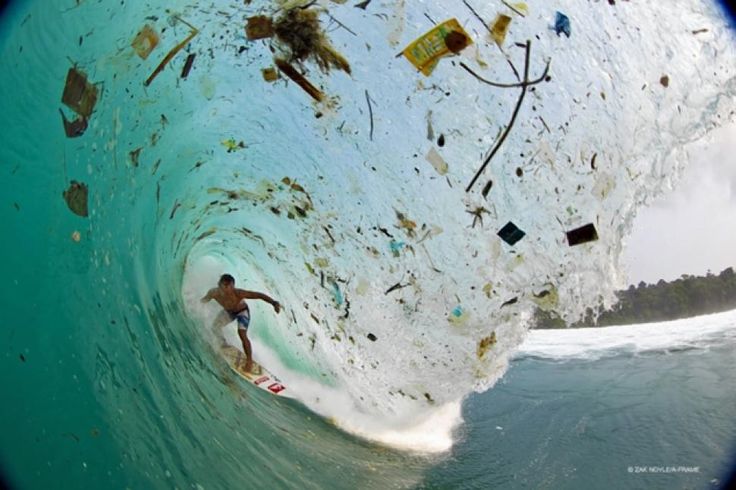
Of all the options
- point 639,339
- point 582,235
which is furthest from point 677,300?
point 582,235

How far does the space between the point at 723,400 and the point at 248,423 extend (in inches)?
297

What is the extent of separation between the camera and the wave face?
114 inches

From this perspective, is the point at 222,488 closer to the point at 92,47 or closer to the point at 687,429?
the point at 92,47

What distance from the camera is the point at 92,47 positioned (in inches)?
119

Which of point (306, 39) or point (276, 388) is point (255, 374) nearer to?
point (276, 388)

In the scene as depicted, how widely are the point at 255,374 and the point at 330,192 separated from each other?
2.89 meters

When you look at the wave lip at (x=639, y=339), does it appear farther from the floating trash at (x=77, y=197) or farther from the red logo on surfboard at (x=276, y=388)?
the floating trash at (x=77, y=197)

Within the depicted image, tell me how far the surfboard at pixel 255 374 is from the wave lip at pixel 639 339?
7.42 m

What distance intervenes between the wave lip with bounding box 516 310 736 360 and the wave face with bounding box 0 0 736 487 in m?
7.64

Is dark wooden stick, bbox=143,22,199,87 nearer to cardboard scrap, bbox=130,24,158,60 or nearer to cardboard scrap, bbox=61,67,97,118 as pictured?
cardboard scrap, bbox=130,24,158,60

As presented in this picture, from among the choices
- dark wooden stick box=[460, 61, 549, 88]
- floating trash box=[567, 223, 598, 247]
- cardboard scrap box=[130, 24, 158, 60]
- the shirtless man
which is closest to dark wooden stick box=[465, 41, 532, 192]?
dark wooden stick box=[460, 61, 549, 88]

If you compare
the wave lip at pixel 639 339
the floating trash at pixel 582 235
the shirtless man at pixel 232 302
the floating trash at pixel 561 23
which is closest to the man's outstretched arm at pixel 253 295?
the shirtless man at pixel 232 302

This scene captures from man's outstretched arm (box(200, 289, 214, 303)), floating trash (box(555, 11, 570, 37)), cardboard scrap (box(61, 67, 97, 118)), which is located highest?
cardboard scrap (box(61, 67, 97, 118))

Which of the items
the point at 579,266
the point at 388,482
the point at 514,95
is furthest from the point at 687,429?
the point at 514,95
